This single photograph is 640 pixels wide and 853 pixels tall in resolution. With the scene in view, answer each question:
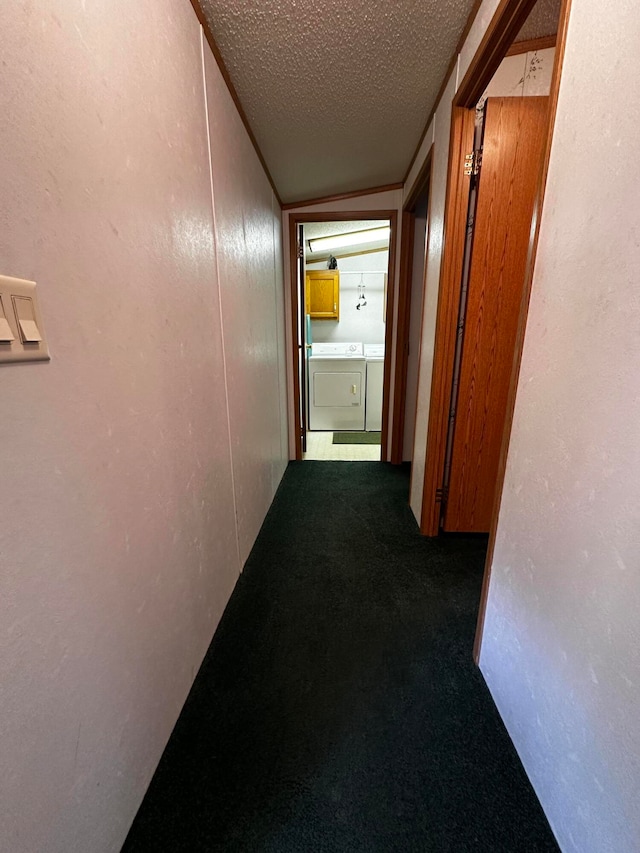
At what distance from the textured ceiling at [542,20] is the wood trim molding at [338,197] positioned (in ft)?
4.06

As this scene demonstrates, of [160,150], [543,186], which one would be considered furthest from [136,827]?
[543,186]

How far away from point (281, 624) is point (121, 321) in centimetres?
125

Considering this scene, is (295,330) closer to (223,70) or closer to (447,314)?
(447,314)

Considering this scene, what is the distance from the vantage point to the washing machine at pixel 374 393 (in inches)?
159

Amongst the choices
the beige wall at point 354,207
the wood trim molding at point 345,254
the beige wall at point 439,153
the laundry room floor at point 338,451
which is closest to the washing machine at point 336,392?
the laundry room floor at point 338,451

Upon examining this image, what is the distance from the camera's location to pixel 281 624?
137cm

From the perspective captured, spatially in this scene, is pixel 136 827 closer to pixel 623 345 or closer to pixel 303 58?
pixel 623 345

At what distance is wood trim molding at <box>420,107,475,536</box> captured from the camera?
1.45m

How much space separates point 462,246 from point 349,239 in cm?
Result: 286

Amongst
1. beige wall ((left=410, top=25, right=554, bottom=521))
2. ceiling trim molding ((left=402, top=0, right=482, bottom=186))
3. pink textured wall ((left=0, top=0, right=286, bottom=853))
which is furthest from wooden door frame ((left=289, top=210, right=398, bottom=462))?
pink textured wall ((left=0, top=0, right=286, bottom=853))

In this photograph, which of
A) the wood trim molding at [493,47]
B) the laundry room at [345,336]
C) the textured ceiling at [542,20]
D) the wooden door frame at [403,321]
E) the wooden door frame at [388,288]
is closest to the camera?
the wood trim molding at [493,47]

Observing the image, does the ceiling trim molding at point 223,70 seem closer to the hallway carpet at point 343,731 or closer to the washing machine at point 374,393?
the hallway carpet at point 343,731

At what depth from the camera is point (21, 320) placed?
1.66ft

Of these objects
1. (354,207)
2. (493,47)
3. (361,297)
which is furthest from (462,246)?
(361,297)
